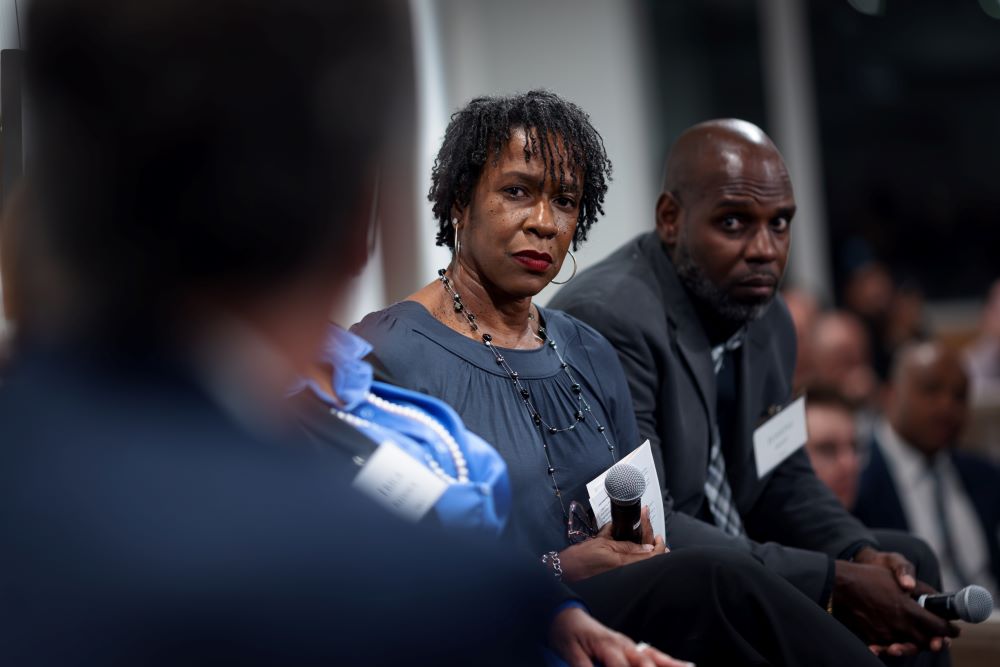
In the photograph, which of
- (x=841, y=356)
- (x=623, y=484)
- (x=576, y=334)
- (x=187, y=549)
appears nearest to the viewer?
(x=187, y=549)

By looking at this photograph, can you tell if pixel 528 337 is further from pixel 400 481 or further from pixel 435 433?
pixel 400 481

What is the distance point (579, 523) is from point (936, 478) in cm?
233

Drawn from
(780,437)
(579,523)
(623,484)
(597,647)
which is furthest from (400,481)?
(780,437)

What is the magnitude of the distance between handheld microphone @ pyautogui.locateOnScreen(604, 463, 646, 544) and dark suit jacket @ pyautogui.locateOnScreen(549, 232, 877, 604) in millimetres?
341

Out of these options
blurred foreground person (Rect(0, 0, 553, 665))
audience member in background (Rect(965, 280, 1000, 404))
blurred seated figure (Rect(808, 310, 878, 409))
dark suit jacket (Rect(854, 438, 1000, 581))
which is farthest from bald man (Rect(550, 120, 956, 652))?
audience member in background (Rect(965, 280, 1000, 404))

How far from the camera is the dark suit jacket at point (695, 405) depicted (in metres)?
2.19

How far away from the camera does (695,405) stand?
2322 millimetres

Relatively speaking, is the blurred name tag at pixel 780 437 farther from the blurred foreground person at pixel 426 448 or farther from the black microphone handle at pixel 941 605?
the blurred foreground person at pixel 426 448

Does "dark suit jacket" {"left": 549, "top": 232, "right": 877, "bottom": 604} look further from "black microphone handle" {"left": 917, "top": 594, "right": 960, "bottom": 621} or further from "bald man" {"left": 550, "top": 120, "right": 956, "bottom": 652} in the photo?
"black microphone handle" {"left": 917, "top": 594, "right": 960, "bottom": 621}

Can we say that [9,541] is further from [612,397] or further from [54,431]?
[612,397]

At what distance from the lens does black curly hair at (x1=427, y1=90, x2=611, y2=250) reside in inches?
75.5

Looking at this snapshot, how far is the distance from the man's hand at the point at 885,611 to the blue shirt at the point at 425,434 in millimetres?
1125

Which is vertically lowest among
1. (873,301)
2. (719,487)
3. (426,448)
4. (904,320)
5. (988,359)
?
(988,359)

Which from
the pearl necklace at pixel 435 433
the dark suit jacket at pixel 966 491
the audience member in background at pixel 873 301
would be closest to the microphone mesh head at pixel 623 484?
the pearl necklace at pixel 435 433
